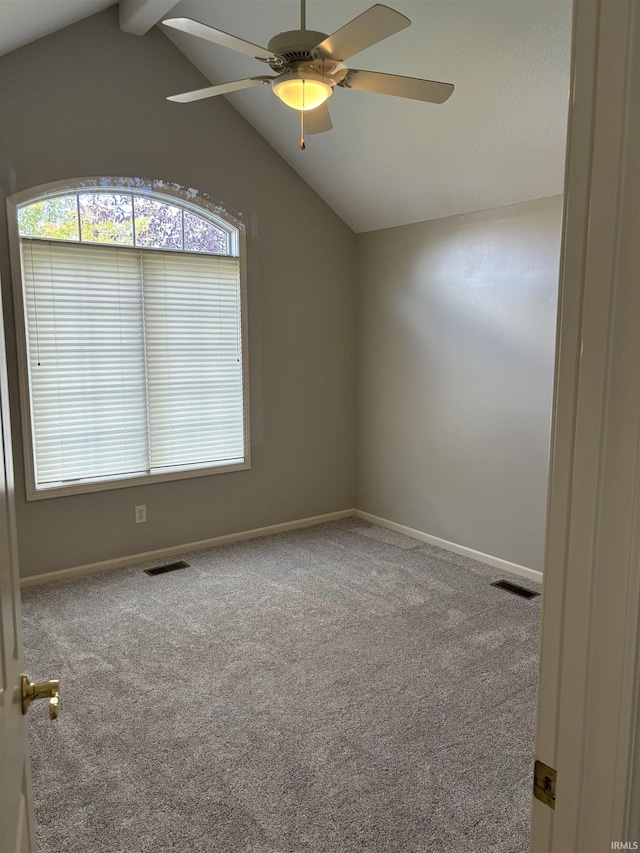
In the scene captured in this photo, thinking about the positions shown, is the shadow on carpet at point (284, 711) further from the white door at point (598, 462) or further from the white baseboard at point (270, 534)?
the white door at point (598, 462)

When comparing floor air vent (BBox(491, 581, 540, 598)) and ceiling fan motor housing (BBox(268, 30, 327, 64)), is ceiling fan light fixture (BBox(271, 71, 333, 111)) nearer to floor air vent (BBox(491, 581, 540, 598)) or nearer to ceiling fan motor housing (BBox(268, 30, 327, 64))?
ceiling fan motor housing (BBox(268, 30, 327, 64))

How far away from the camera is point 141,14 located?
11.4ft

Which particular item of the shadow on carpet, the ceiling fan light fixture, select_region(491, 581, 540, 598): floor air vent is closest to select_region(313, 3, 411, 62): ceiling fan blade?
the ceiling fan light fixture

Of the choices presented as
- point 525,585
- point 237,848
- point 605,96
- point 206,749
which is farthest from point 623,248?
point 525,585

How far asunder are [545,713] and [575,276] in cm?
57

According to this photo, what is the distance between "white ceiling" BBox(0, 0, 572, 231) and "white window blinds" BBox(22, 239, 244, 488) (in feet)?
3.46

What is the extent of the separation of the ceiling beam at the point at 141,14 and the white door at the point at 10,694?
3.28m

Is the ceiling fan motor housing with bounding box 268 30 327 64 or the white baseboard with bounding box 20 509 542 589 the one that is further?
the white baseboard with bounding box 20 509 542 589

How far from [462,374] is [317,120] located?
204 cm

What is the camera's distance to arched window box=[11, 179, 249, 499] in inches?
144

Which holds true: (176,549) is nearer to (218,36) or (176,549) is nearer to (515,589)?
(515,589)

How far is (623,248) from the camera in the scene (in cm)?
68

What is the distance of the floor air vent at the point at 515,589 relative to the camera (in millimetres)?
3641

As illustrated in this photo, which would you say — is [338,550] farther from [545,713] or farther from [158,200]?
[545,713]
